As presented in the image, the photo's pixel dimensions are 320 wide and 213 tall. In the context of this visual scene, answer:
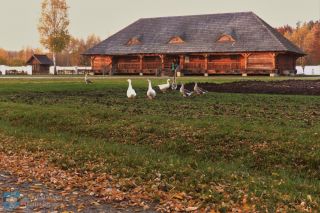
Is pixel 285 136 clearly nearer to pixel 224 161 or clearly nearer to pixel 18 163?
pixel 224 161

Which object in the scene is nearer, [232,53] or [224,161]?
[224,161]

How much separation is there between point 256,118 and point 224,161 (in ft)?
13.4

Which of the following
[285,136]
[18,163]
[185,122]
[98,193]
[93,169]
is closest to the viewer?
[98,193]

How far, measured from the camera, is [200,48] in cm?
5688

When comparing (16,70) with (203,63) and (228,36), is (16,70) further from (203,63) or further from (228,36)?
(228,36)

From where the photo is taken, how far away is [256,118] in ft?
42.5

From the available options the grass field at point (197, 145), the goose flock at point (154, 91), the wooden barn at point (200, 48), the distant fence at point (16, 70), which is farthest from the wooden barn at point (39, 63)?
the grass field at point (197, 145)

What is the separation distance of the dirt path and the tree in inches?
2798

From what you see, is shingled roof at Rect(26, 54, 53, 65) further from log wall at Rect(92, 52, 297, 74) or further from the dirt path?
the dirt path

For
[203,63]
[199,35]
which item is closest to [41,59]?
[199,35]

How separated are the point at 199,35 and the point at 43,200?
54.4m

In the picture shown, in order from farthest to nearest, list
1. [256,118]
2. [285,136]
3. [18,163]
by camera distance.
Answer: [256,118]
[285,136]
[18,163]

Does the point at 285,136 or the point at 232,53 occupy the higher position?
the point at 232,53

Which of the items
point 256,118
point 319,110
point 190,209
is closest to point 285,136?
point 256,118
